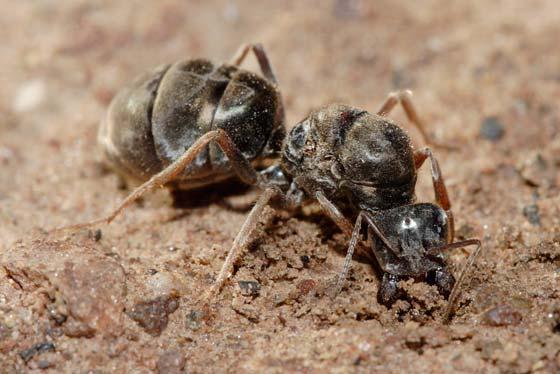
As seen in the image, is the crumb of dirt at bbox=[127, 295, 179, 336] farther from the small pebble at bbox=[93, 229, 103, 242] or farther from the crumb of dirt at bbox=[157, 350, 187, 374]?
the small pebble at bbox=[93, 229, 103, 242]

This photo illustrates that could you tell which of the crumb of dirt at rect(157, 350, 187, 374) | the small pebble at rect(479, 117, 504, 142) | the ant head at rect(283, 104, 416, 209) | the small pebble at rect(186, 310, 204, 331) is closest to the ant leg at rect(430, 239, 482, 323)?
the ant head at rect(283, 104, 416, 209)

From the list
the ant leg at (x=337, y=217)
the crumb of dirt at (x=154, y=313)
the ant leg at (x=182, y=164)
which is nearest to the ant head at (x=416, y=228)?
the ant leg at (x=337, y=217)

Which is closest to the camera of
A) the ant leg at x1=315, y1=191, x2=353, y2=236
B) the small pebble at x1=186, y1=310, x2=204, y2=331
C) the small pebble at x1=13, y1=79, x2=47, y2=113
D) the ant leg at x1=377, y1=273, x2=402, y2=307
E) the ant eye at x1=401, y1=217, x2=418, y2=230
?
the small pebble at x1=186, y1=310, x2=204, y2=331

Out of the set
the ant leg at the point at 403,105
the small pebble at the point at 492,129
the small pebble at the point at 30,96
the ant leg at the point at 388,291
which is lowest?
the ant leg at the point at 388,291

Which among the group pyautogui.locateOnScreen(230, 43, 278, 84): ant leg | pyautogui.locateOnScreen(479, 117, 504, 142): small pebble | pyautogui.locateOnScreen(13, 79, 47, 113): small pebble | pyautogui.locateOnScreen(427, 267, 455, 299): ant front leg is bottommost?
pyautogui.locateOnScreen(427, 267, 455, 299): ant front leg

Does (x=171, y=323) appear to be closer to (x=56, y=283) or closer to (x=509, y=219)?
(x=56, y=283)

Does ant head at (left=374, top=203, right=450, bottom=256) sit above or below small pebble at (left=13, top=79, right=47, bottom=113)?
below

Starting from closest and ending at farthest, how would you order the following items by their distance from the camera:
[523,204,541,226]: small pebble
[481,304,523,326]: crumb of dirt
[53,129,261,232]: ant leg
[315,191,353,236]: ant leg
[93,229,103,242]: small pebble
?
[481,304,523,326]: crumb of dirt
[315,191,353,236]: ant leg
[53,129,261,232]: ant leg
[93,229,103,242]: small pebble
[523,204,541,226]: small pebble

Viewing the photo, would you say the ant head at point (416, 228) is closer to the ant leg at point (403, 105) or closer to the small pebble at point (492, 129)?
the ant leg at point (403, 105)
